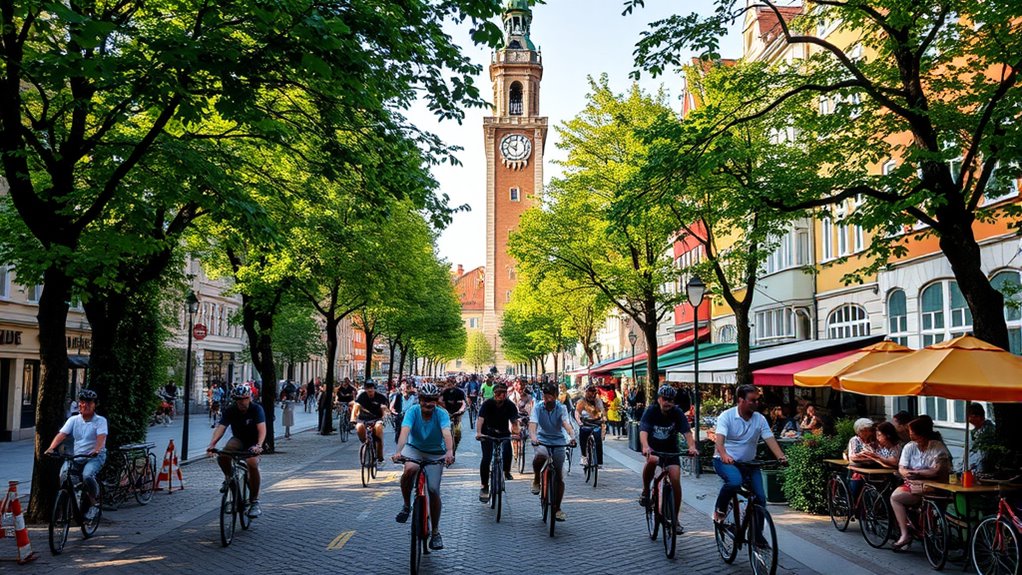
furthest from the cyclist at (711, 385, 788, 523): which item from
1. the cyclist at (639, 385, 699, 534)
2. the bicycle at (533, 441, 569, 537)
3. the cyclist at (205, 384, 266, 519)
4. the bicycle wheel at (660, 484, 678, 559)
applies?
the cyclist at (205, 384, 266, 519)

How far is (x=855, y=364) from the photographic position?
12695 mm

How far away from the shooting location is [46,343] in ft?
37.5

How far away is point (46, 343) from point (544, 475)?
717cm

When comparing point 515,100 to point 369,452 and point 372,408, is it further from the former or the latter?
point 369,452

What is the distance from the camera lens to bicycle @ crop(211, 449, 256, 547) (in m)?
9.91

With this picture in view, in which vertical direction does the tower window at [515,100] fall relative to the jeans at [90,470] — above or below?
above

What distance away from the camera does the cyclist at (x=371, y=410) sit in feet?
55.0

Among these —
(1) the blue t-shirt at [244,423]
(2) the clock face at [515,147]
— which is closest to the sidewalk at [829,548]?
(1) the blue t-shirt at [244,423]

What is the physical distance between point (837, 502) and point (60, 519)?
1011 cm

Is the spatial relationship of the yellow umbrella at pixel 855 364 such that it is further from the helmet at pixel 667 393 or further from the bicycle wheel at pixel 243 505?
the bicycle wheel at pixel 243 505

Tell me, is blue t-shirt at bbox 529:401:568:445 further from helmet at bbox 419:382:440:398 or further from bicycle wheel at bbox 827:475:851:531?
bicycle wheel at bbox 827:475:851:531

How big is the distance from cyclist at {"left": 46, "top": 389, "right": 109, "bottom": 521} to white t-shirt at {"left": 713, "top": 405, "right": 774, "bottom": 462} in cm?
767

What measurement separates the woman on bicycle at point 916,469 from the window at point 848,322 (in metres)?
16.0

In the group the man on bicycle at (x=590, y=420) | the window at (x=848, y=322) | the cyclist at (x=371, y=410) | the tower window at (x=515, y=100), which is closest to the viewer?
the man on bicycle at (x=590, y=420)
